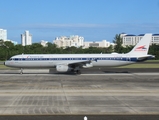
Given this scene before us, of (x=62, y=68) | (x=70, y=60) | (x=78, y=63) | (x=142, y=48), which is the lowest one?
(x=62, y=68)

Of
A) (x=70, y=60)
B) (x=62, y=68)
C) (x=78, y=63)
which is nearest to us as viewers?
(x=62, y=68)

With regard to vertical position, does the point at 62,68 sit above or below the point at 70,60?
below

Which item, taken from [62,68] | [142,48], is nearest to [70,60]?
[62,68]

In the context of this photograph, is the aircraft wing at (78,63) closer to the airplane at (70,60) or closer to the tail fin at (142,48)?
the airplane at (70,60)

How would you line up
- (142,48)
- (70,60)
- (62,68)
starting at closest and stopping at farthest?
(62,68), (70,60), (142,48)

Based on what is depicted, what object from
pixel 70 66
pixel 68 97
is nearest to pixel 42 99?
pixel 68 97

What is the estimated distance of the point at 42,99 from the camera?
659 inches

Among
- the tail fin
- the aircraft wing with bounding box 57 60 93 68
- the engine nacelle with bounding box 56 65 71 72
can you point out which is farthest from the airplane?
the engine nacelle with bounding box 56 65 71 72

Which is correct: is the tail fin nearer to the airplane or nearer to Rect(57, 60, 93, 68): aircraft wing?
the airplane

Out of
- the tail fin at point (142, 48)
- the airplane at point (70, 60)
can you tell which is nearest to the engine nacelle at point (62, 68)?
the airplane at point (70, 60)

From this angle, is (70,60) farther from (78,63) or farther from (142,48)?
(142,48)

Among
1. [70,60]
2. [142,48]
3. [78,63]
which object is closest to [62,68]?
A: [78,63]

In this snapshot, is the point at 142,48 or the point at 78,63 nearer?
the point at 78,63

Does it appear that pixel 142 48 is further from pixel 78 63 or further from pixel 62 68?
pixel 62 68
